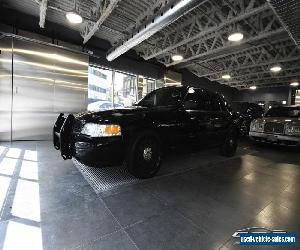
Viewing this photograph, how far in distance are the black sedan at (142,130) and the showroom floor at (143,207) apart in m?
0.40

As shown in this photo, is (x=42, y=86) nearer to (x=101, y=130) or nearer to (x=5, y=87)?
(x=5, y=87)

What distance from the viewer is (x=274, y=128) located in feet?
20.4

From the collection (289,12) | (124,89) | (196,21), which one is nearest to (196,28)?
(196,21)

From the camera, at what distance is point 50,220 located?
1985mm

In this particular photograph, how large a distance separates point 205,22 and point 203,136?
4785 millimetres

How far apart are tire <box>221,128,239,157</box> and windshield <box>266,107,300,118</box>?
293 centimetres

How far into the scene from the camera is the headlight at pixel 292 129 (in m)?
5.64

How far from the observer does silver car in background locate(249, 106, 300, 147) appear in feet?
18.8

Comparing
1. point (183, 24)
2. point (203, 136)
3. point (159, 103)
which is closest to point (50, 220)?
point (159, 103)

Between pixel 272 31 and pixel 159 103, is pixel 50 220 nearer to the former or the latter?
pixel 159 103

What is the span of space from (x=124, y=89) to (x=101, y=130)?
7867 mm

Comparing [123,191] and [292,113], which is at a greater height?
[292,113]

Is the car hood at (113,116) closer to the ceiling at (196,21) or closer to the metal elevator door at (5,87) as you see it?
the ceiling at (196,21)

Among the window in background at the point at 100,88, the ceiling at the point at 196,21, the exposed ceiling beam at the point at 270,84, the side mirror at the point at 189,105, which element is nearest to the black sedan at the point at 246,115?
the exposed ceiling beam at the point at 270,84
